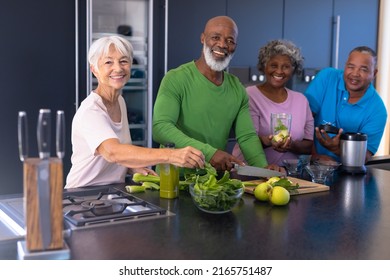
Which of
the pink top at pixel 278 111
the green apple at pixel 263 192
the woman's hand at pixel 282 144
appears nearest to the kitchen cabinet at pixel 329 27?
the pink top at pixel 278 111

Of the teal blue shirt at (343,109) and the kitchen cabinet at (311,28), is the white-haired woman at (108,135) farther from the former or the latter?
the kitchen cabinet at (311,28)

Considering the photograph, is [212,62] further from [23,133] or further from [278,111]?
[23,133]

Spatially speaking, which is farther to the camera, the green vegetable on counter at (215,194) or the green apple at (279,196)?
the green apple at (279,196)

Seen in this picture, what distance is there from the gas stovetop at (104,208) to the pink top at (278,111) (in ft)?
3.65

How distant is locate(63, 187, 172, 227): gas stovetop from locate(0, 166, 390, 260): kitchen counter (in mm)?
38

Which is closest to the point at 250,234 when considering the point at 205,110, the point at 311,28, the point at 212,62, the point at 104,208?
the point at 104,208

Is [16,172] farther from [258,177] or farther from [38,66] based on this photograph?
[258,177]

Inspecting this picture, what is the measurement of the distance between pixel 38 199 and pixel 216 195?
24.3 inches

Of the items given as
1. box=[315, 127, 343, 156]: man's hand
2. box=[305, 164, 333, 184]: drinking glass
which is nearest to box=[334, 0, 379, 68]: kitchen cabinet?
box=[315, 127, 343, 156]: man's hand

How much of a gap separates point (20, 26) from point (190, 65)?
142 cm

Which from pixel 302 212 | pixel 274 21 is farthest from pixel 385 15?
pixel 302 212

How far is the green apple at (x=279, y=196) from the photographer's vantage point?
1.74 meters

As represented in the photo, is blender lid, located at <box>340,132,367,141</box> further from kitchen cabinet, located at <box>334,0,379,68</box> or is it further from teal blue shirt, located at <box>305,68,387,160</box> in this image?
kitchen cabinet, located at <box>334,0,379,68</box>

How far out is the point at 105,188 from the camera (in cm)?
189
